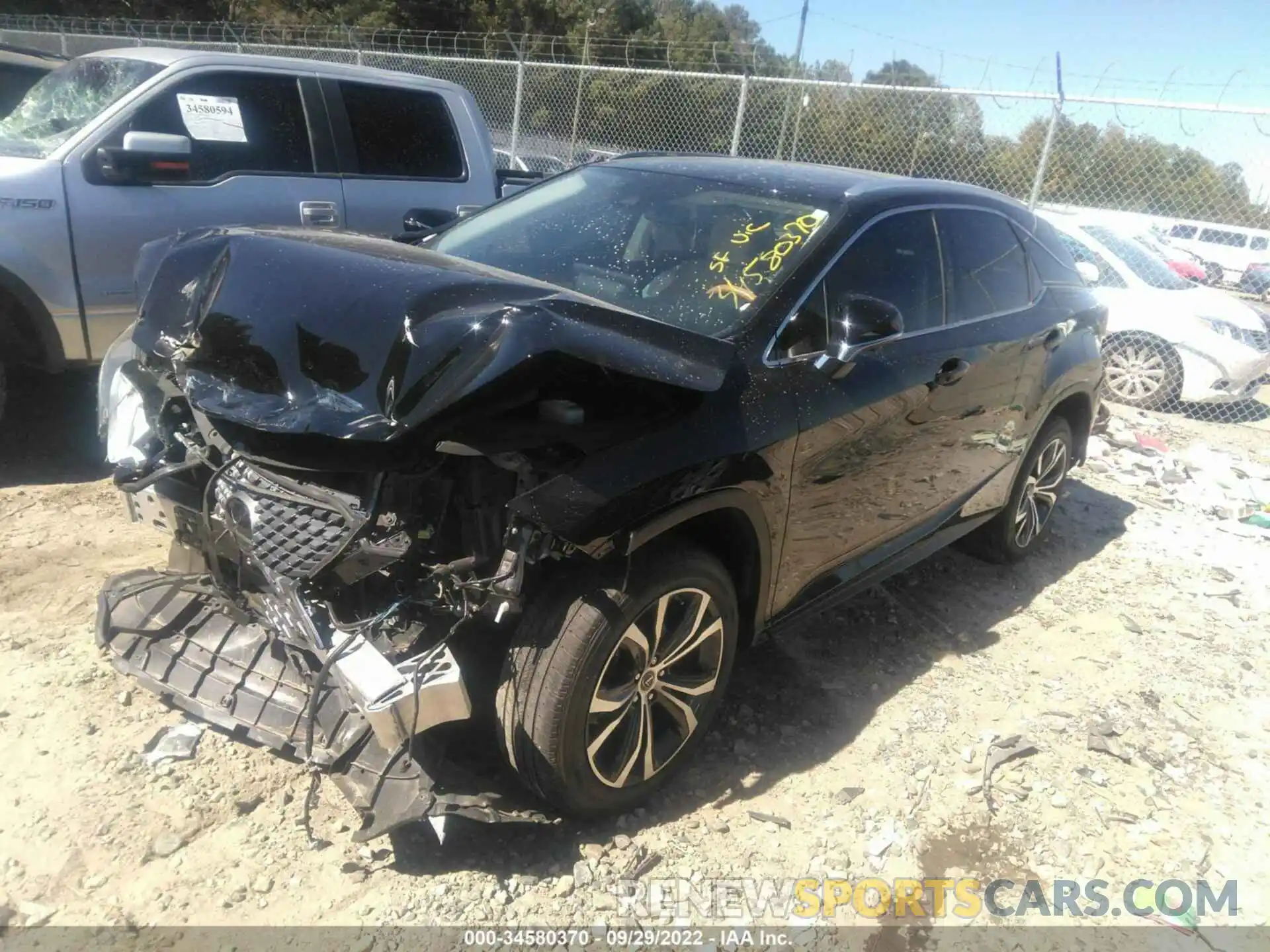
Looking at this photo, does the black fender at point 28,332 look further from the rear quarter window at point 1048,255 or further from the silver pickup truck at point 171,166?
the rear quarter window at point 1048,255

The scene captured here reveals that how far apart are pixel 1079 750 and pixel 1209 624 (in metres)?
1.78

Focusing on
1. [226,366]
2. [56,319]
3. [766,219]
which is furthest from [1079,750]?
[56,319]

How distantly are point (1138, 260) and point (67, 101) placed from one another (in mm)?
8997

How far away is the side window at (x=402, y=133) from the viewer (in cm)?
566

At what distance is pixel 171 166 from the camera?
4859mm

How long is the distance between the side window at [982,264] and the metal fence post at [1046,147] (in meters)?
4.89

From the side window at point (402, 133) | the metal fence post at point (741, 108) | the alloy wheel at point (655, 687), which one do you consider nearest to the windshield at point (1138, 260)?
the metal fence post at point (741, 108)

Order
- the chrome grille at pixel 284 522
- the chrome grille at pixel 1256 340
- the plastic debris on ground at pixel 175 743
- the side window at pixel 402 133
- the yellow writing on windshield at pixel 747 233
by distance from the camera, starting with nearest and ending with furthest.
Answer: the chrome grille at pixel 284 522 → the plastic debris on ground at pixel 175 743 → the yellow writing on windshield at pixel 747 233 → the side window at pixel 402 133 → the chrome grille at pixel 1256 340

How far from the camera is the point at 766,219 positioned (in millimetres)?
3301

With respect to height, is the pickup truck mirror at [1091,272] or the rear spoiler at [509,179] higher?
the rear spoiler at [509,179]

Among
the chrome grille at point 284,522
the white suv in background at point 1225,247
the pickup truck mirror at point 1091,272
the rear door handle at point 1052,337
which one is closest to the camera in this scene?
the chrome grille at point 284,522

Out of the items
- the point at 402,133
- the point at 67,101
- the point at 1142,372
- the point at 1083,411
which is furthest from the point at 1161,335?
the point at 67,101

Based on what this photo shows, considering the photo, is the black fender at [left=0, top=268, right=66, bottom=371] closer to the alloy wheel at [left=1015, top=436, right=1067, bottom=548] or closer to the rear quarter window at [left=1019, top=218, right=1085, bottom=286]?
the rear quarter window at [left=1019, top=218, right=1085, bottom=286]

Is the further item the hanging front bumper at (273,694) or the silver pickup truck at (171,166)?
the silver pickup truck at (171,166)
